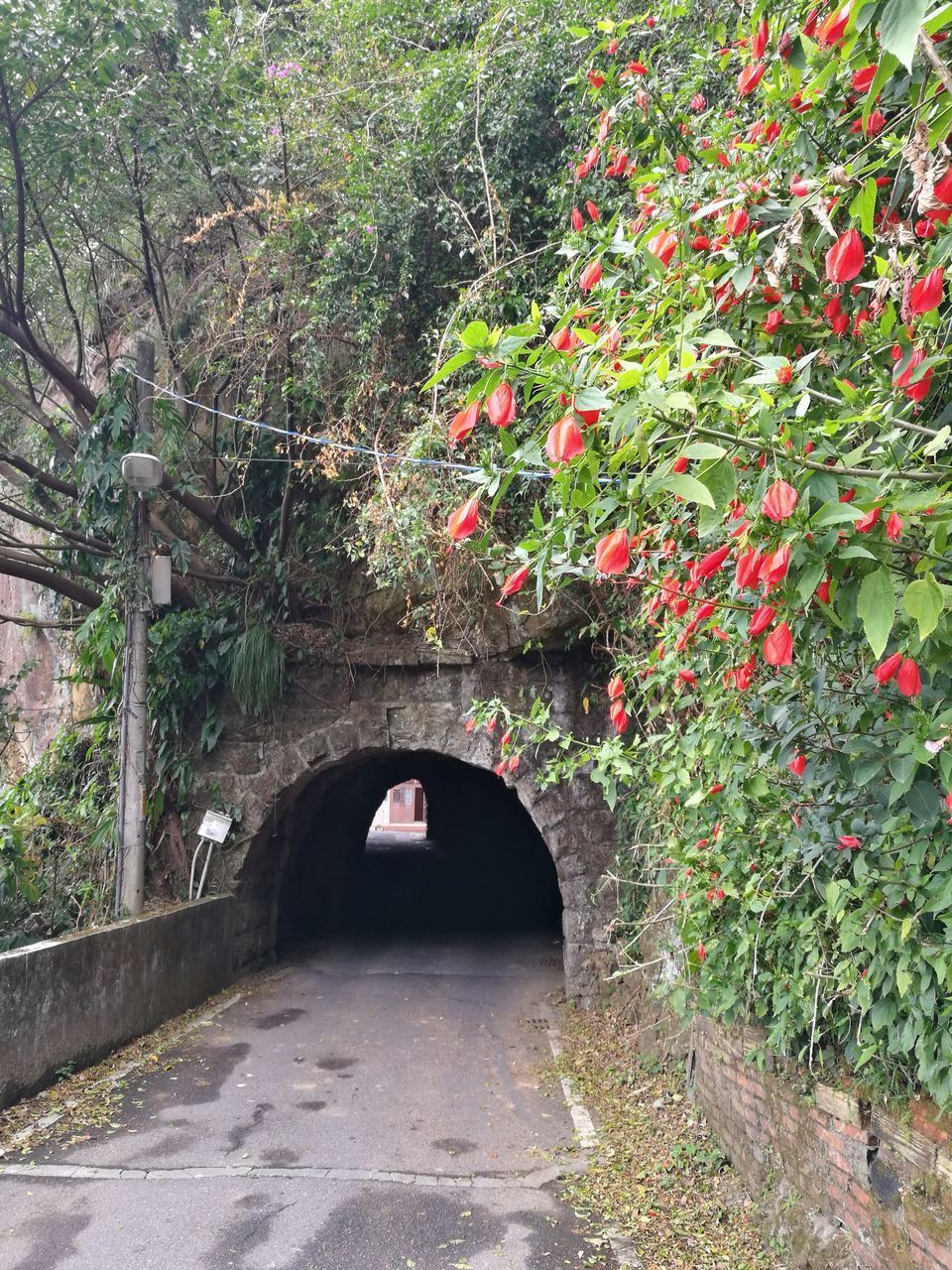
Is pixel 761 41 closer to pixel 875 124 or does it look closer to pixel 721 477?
pixel 875 124

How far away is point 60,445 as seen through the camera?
26.6 ft

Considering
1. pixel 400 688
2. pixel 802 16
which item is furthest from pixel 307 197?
pixel 802 16

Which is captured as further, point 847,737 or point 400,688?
point 400,688

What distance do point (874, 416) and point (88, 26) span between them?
282 inches

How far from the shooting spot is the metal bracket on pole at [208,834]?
26.5 ft

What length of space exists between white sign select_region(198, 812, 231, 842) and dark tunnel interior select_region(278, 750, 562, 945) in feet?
4.66

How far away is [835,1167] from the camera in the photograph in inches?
129

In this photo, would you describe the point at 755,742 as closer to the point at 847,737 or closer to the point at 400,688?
the point at 847,737

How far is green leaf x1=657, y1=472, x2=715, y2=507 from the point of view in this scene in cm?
161

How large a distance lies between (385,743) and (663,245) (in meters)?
6.45

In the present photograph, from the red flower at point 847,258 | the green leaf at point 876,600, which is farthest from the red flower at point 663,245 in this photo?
the green leaf at point 876,600

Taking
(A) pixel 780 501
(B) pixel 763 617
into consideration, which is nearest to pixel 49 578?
(B) pixel 763 617

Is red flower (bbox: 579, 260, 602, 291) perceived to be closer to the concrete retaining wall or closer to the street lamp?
the street lamp

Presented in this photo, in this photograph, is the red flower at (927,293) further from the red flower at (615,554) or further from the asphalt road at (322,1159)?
the asphalt road at (322,1159)
